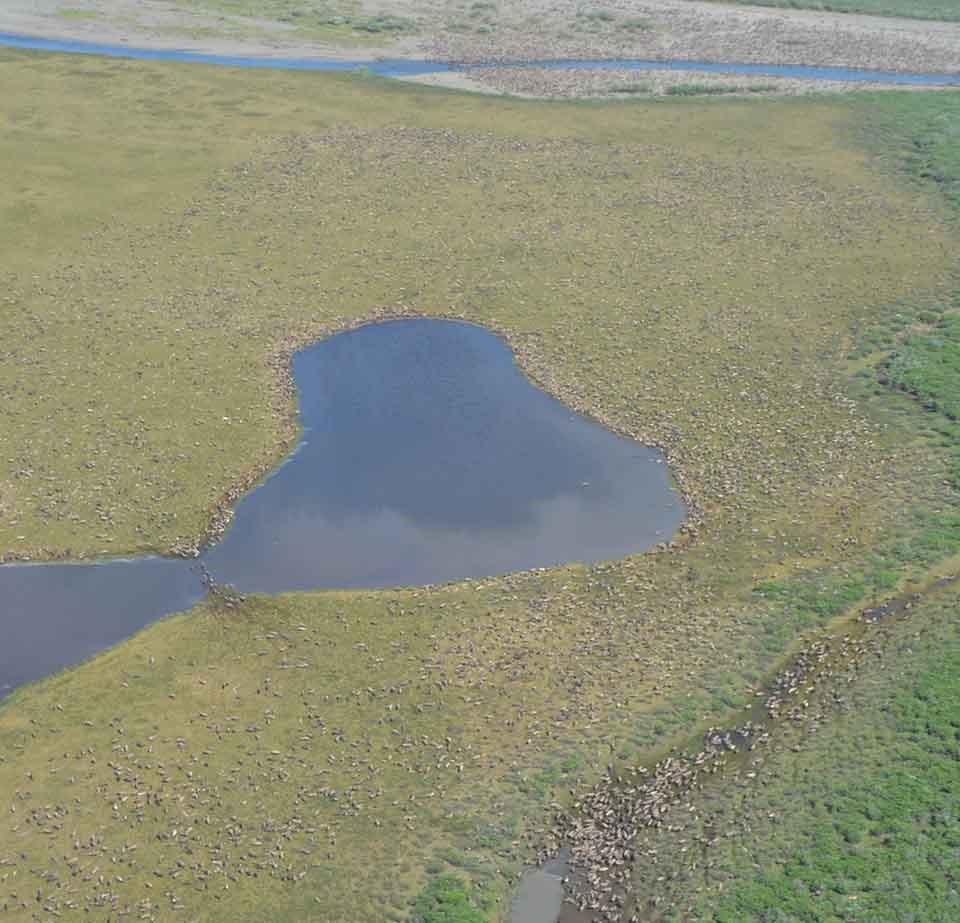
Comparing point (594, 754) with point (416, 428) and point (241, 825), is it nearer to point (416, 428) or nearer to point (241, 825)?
point (241, 825)

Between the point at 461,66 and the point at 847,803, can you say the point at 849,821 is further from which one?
the point at 461,66

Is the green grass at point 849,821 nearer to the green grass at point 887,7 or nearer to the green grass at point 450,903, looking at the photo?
the green grass at point 450,903

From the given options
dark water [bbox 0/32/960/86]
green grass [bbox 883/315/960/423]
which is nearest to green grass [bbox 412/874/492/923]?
green grass [bbox 883/315/960/423]

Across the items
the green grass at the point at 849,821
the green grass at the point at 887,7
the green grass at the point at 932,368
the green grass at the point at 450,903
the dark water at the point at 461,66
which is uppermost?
the green grass at the point at 887,7

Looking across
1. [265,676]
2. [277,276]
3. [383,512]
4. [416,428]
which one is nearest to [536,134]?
[277,276]

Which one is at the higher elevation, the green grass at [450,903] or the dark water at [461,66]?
the dark water at [461,66]

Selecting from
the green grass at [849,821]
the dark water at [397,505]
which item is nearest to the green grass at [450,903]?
the green grass at [849,821]

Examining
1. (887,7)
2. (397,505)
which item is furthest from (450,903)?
(887,7)
